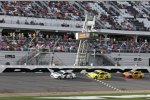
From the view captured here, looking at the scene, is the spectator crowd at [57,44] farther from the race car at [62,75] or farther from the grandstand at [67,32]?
the race car at [62,75]

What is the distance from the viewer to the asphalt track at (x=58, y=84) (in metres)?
36.0

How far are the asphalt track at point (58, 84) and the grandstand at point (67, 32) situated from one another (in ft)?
13.9

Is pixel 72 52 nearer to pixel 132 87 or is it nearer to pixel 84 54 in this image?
pixel 84 54

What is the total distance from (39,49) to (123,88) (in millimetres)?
10774

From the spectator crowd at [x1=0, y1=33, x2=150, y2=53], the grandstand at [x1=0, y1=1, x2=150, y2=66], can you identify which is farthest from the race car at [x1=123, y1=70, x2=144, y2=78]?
the spectator crowd at [x1=0, y1=33, x2=150, y2=53]

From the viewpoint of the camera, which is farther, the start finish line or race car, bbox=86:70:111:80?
race car, bbox=86:70:111:80

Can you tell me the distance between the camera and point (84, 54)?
155 ft

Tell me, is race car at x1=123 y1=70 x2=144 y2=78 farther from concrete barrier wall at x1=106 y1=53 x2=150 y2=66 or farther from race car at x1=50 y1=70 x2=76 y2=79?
race car at x1=50 y1=70 x2=76 y2=79

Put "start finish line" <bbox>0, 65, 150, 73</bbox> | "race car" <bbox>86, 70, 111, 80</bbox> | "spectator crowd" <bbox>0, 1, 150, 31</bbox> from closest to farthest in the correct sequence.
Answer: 1. "start finish line" <bbox>0, 65, 150, 73</bbox>
2. "race car" <bbox>86, 70, 111, 80</bbox>
3. "spectator crowd" <bbox>0, 1, 150, 31</bbox>

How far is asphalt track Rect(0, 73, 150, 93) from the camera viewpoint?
35987 mm

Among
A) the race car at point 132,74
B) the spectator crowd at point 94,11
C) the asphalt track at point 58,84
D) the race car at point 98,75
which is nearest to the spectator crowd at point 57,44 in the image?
the spectator crowd at point 94,11

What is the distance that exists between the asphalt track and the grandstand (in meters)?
4.23

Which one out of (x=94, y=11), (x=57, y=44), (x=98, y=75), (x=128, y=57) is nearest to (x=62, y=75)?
(x=98, y=75)

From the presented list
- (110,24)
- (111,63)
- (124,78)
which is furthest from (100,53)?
(110,24)
